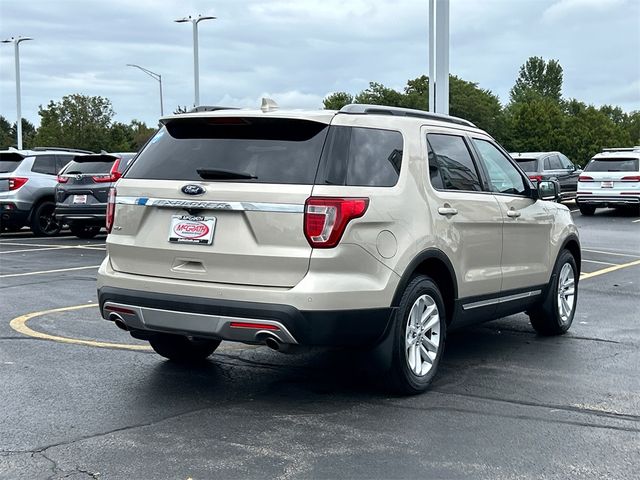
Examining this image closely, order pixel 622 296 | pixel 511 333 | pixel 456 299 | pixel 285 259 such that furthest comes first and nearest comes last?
pixel 622 296
pixel 511 333
pixel 456 299
pixel 285 259

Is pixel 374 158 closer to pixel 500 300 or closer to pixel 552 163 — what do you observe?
pixel 500 300

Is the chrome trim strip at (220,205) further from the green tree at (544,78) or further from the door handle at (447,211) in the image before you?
the green tree at (544,78)

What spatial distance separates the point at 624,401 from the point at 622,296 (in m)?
4.86

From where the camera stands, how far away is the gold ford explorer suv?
5.08 meters

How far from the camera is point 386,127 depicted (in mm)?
5703

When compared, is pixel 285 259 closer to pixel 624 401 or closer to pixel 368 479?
pixel 368 479

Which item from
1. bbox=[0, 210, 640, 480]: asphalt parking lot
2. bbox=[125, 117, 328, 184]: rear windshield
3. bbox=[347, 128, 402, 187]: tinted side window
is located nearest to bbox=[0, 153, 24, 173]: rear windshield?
bbox=[0, 210, 640, 480]: asphalt parking lot

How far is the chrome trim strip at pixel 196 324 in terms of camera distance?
5066mm

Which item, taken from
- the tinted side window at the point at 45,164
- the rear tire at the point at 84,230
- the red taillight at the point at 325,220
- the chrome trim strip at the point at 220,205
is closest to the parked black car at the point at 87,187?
the rear tire at the point at 84,230

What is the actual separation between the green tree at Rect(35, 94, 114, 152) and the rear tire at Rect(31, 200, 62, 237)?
53.6 meters

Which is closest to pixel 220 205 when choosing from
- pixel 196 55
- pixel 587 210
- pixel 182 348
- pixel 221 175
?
pixel 221 175

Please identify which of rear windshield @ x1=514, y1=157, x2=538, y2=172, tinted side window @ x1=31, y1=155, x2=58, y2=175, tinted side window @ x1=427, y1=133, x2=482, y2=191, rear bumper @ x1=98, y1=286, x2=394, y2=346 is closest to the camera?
rear bumper @ x1=98, y1=286, x2=394, y2=346

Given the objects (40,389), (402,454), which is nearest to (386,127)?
(402,454)

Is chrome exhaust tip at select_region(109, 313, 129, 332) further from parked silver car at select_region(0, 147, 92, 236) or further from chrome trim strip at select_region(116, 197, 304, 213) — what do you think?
parked silver car at select_region(0, 147, 92, 236)
